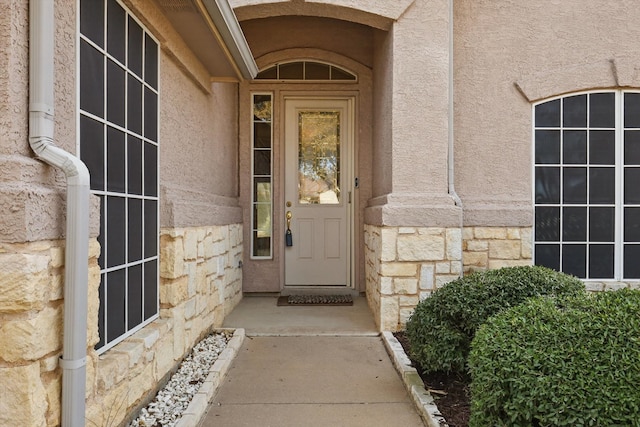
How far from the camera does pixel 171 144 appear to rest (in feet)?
11.8

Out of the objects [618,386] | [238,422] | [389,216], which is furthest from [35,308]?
[389,216]

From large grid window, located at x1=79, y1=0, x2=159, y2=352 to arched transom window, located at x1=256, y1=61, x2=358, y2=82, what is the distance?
2946 millimetres

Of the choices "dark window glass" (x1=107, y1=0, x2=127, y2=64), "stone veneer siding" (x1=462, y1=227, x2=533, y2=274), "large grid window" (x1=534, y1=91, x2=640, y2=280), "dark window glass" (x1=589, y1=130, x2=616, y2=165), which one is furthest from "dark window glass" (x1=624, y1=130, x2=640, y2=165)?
"dark window glass" (x1=107, y1=0, x2=127, y2=64)

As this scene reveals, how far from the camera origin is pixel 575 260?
5.01m

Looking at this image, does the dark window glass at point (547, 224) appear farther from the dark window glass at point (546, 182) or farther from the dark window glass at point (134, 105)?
the dark window glass at point (134, 105)

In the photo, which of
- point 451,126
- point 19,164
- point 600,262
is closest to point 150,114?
point 19,164

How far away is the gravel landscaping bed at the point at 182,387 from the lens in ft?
Answer: 9.02

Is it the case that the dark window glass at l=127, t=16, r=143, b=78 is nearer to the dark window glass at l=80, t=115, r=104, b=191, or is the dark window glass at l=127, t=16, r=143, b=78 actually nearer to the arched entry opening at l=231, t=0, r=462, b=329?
the dark window glass at l=80, t=115, r=104, b=191

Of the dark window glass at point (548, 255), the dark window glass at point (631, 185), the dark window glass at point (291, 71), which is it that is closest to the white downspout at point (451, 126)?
the dark window glass at point (548, 255)

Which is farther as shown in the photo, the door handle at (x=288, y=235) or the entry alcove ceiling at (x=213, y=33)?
the door handle at (x=288, y=235)

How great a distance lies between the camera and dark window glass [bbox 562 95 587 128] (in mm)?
4949

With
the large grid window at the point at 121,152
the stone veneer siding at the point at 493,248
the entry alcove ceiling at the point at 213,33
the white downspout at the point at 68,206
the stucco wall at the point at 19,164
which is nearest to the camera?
the stucco wall at the point at 19,164

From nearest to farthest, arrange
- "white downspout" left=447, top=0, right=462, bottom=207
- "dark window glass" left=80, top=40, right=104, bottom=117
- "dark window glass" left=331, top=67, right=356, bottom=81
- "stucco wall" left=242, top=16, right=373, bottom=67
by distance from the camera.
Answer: "dark window glass" left=80, top=40, right=104, bottom=117, "white downspout" left=447, top=0, right=462, bottom=207, "stucco wall" left=242, top=16, right=373, bottom=67, "dark window glass" left=331, top=67, right=356, bottom=81

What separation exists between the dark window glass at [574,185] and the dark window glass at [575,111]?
490 mm
